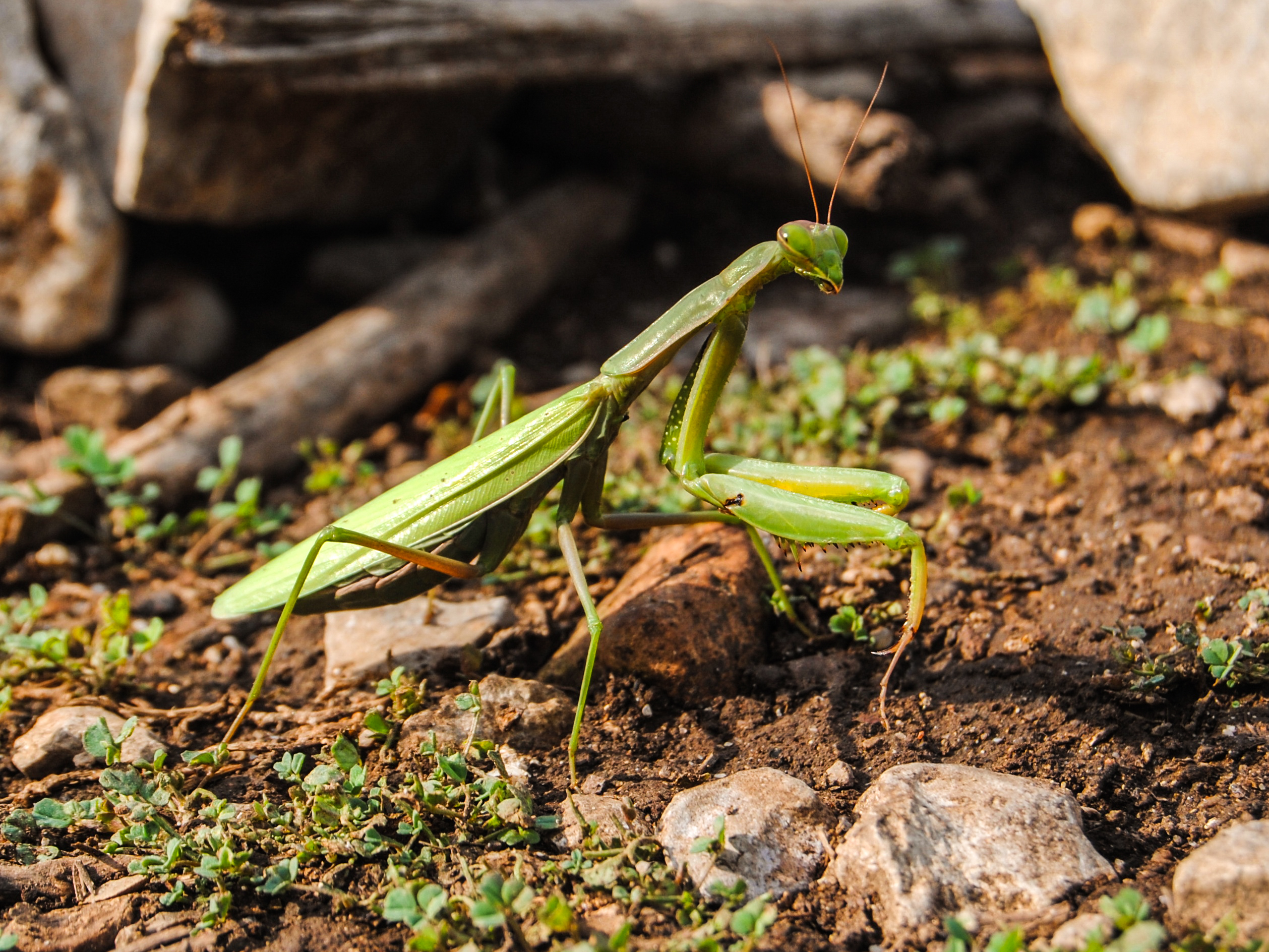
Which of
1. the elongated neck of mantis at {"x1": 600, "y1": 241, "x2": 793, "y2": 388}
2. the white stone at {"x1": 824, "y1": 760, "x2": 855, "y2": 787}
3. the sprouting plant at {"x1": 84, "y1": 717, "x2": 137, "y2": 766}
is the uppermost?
the elongated neck of mantis at {"x1": 600, "y1": 241, "x2": 793, "y2": 388}

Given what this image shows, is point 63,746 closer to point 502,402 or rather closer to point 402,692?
point 402,692

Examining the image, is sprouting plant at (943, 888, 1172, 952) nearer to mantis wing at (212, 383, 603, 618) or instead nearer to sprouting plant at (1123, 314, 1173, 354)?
mantis wing at (212, 383, 603, 618)

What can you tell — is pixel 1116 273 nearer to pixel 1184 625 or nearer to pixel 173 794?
pixel 1184 625

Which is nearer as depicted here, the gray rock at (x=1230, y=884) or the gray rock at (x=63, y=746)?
the gray rock at (x=1230, y=884)

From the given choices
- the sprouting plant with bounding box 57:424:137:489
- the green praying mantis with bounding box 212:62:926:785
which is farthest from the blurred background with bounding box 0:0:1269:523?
the green praying mantis with bounding box 212:62:926:785

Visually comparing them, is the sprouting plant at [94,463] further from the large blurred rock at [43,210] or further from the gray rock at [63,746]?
the gray rock at [63,746]

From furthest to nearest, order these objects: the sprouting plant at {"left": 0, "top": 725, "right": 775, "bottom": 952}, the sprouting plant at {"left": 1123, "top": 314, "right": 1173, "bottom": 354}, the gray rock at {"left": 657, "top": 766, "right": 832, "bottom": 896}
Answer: the sprouting plant at {"left": 1123, "top": 314, "right": 1173, "bottom": 354} < the gray rock at {"left": 657, "top": 766, "right": 832, "bottom": 896} < the sprouting plant at {"left": 0, "top": 725, "right": 775, "bottom": 952}

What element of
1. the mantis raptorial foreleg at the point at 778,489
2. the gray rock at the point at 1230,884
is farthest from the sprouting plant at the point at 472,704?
the gray rock at the point at 1230,884
